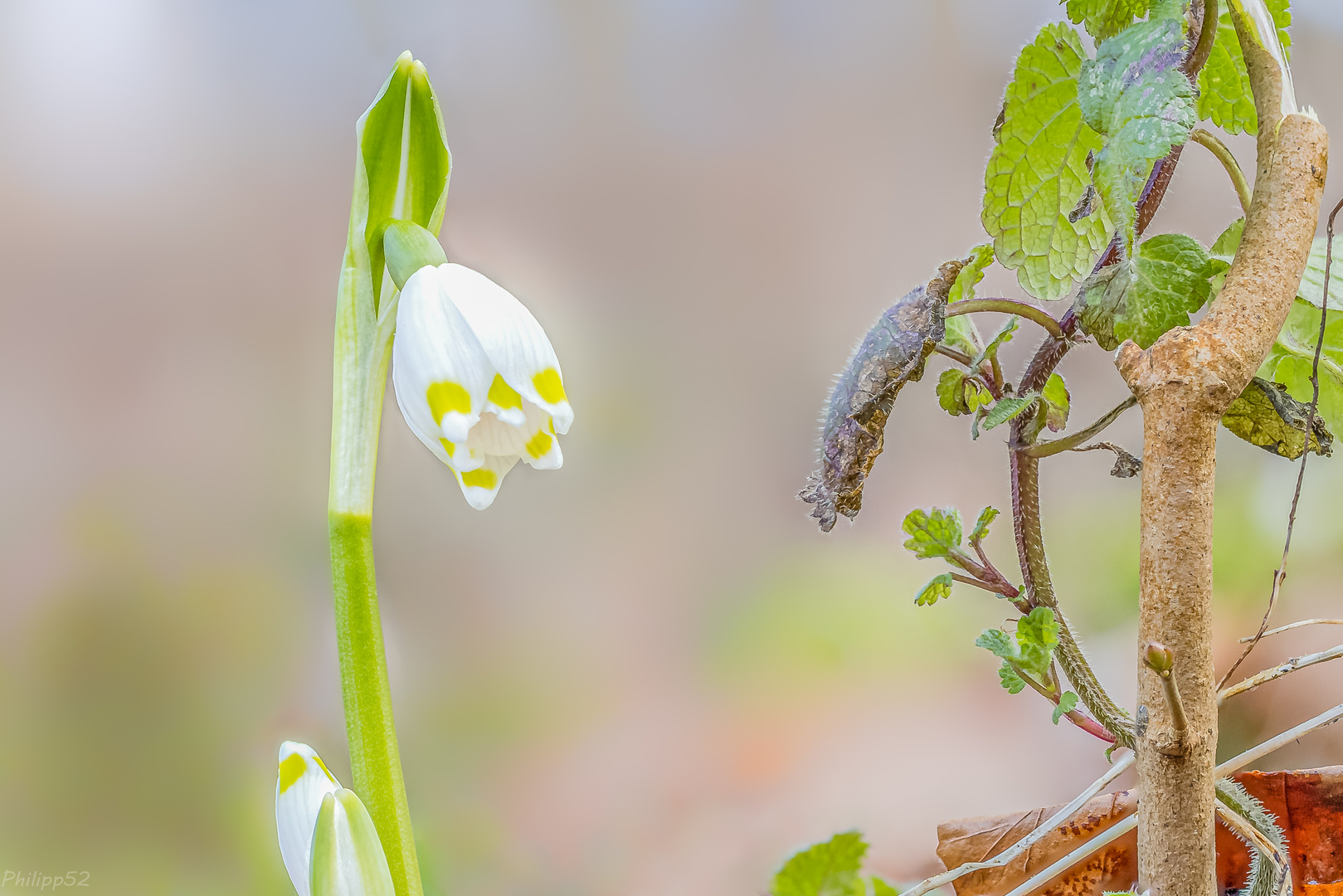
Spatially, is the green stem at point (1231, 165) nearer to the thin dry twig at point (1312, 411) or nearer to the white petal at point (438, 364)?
the thin dry twig at point (1312, 411)

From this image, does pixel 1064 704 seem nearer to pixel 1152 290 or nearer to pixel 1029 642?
pixel 1029 642

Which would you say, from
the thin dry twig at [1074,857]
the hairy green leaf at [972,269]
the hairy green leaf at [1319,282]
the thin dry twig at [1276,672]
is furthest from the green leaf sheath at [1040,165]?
the thin dry twig at [1074,857]

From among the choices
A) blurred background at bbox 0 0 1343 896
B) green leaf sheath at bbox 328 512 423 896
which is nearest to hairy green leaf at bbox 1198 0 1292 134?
blurred background at bbox 0 0 1343 896

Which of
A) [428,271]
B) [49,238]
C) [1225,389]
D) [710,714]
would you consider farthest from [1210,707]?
[49,238]

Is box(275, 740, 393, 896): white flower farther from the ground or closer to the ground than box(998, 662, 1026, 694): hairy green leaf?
closer to the ground

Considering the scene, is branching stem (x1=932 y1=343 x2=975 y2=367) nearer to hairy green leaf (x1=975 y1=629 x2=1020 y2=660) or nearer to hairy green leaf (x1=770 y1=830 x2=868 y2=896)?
hairy green leaf (x1=975 y1=629 x2=1020 y2=660)

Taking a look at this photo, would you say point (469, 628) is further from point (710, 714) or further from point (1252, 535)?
point (1252, 535)

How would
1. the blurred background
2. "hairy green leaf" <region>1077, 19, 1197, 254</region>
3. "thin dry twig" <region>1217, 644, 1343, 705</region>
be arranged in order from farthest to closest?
the blurred background, "thin dry twig" <region>1217, 644, 1343, 705</region>, "hairy green leaf" <region>1077, 19, 1197, 254</region>
